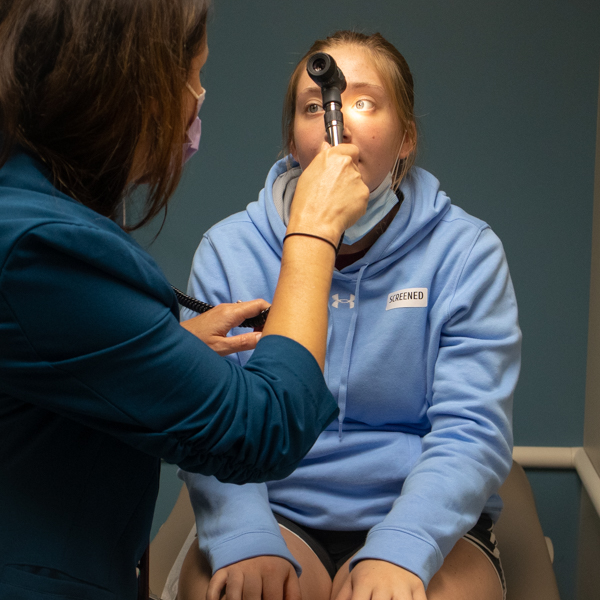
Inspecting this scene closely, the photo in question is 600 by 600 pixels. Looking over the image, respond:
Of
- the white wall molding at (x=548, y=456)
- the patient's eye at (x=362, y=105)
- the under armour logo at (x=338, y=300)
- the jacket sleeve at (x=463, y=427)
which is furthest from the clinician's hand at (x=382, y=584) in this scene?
the white wall molding at (x=548, y=456)

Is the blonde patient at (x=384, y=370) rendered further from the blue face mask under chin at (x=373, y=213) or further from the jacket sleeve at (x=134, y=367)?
the jacket sleeve at (x=134, y=367)

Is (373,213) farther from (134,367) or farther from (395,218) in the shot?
(134,367)

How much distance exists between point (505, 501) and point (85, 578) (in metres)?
1.01

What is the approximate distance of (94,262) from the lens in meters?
0.65

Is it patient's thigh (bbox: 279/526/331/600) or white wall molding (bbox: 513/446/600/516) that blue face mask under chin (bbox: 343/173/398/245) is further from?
white wall molding (bbox: 513/446/600/516)

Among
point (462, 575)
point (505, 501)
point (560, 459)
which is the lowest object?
point (560, 459)

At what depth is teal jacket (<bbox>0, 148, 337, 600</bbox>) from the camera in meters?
0.64

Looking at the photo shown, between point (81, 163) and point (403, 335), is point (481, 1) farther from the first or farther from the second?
point (81, 163)

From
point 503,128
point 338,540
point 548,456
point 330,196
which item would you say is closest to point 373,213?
point 330,196

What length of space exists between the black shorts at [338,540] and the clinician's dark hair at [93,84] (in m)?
0.68

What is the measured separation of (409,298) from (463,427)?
0.78ft

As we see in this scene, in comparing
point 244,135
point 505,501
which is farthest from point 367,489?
point 244,135

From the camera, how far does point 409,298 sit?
1190 mm

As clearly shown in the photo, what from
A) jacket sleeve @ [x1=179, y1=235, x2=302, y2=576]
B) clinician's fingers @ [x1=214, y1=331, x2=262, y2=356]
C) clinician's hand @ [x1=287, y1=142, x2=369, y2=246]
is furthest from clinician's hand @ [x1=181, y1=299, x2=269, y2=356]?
clinician's hand @ [x1=287, y1=142, x2=369, y2=246]
